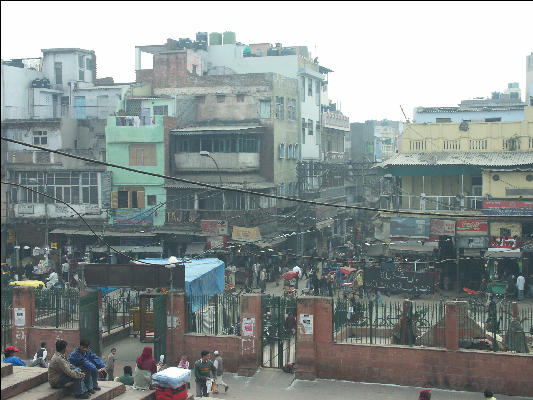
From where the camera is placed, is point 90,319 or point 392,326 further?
point 90,319

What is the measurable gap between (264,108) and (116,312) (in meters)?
23.7

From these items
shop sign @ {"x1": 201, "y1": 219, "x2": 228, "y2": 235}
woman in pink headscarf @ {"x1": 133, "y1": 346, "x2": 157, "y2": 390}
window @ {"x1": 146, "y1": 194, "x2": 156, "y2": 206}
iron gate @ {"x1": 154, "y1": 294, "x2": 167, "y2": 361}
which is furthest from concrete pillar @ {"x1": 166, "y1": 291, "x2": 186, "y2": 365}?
window @ {"x1": 146, "y1": 194, "x2": 156, "y2": 206}

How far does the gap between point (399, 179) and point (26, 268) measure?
64.2 ft

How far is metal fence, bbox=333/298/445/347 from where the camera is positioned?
17.9m

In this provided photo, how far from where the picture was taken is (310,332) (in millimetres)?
18031

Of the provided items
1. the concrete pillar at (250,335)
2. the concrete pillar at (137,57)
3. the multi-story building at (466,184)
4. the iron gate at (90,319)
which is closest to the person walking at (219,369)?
the concrete pillar at (250,335)

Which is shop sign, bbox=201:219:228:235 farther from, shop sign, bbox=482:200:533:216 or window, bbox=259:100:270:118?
shop sign, bbox=482:200:533:216

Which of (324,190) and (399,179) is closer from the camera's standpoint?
(399,179)

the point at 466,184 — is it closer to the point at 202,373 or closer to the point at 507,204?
the point at 507,204

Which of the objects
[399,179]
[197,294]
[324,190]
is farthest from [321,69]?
[197,294]

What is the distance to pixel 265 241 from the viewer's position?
36.0m

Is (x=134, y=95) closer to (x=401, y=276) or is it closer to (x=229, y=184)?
(x=229, y=184)

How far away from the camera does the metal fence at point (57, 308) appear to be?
20.1m

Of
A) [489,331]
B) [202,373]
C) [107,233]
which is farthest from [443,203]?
[202,373]
